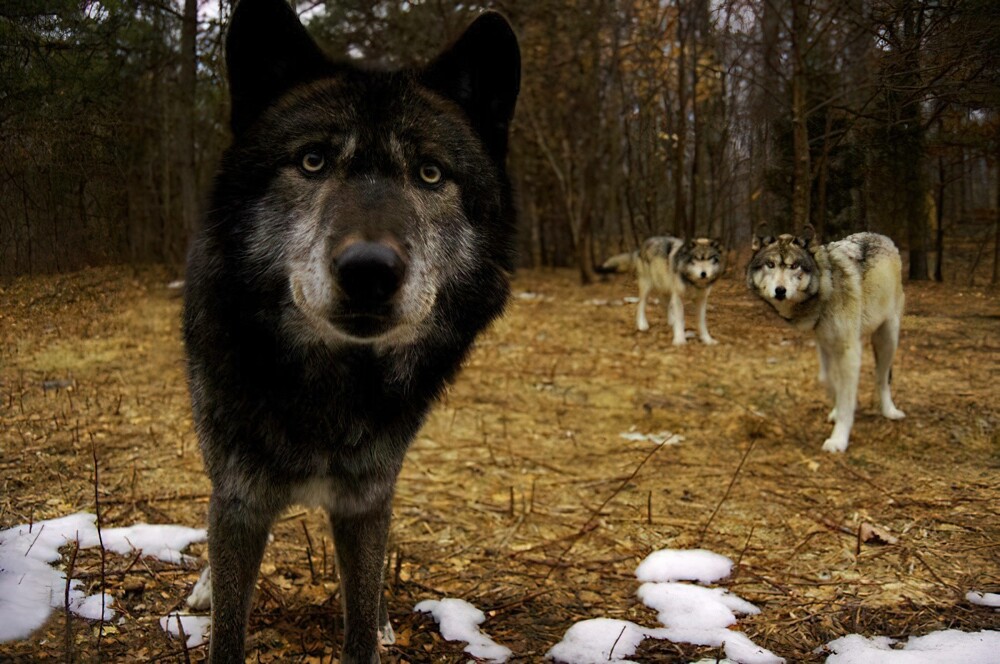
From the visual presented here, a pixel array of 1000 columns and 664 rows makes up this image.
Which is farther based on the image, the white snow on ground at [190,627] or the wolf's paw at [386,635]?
the wolf's paw at [386,635]

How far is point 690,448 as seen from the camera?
538cm

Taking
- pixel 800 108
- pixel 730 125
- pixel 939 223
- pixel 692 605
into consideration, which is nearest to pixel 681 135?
pixel 730 125

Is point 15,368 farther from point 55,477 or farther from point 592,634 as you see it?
point 592,634

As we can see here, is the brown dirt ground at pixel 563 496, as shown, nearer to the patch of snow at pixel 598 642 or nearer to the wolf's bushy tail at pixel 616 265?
the patch of snow at pixel 598 642

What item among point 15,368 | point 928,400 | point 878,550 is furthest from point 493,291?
point 928,400

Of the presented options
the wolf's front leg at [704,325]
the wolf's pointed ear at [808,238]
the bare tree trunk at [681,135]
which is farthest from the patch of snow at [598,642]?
the wolf's front leg at [704,325]

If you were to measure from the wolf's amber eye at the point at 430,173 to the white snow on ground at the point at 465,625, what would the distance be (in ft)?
6.41

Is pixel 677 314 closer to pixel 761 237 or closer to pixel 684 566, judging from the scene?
pixel 684 566

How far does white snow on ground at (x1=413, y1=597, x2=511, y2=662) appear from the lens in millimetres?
2648

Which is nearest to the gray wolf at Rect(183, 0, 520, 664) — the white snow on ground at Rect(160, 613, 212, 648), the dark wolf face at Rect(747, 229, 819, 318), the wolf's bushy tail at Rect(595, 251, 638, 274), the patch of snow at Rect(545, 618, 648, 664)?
the white snow on ground at Rect(160, 613, 212, 648)

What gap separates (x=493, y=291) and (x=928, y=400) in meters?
3.06

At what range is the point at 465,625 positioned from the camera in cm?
285

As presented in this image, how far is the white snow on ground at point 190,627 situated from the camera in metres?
2.57

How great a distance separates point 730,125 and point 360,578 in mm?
2614
